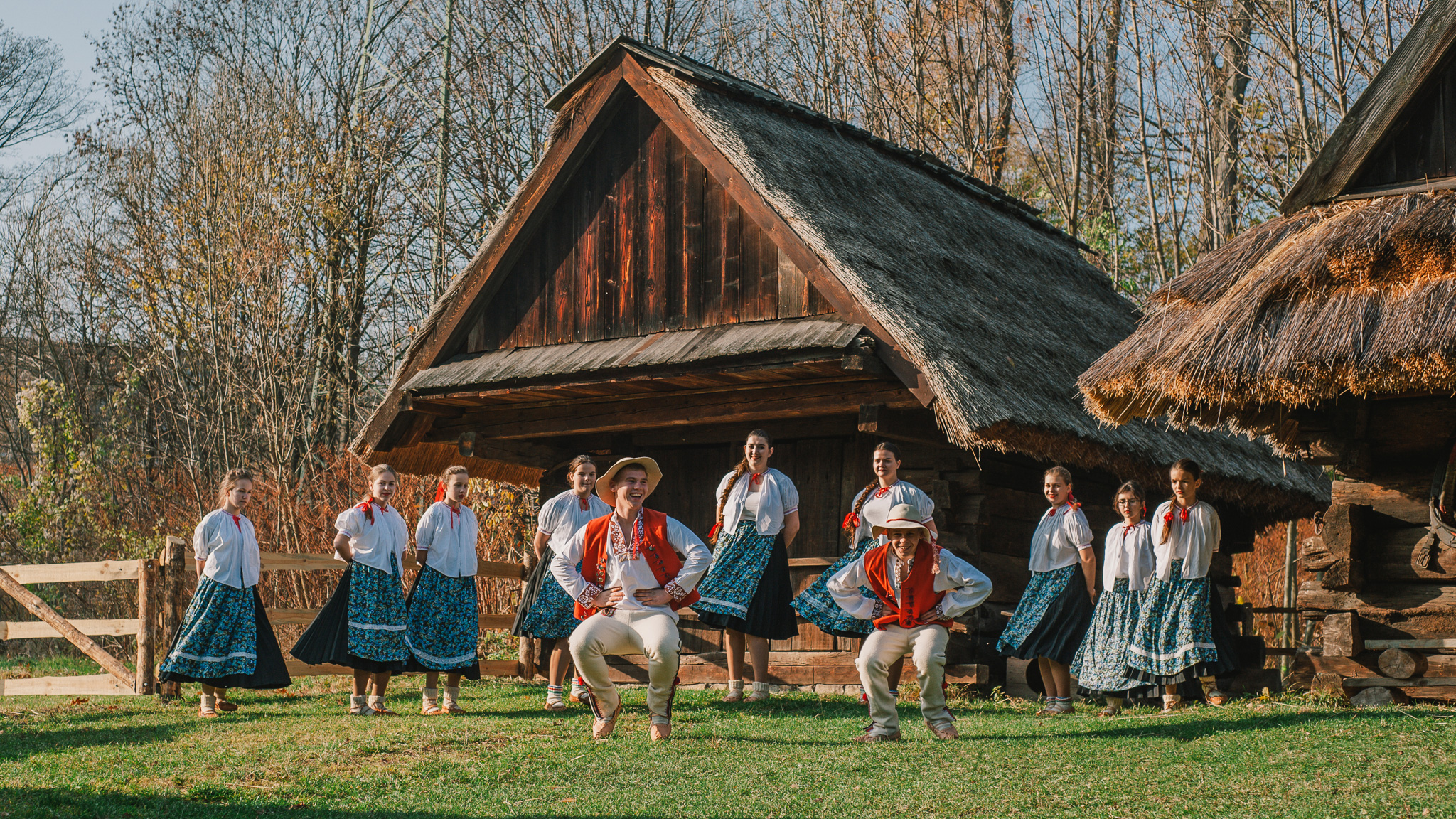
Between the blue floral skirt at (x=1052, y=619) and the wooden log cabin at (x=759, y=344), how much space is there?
0.68m

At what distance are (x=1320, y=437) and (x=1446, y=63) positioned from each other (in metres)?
2.39

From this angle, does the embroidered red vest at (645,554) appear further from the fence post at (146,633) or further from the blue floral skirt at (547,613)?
the fence post at (146,633)

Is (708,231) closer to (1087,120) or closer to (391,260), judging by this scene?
(1087,120)

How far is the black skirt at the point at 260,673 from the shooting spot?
882 cm

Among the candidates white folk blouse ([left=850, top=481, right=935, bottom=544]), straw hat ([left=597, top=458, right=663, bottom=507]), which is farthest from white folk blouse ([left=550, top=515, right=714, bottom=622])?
white folk blouse ([left=850, top=481, right=935, bottom=544])

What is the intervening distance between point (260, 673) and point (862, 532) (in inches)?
162

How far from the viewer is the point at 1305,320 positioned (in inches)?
298

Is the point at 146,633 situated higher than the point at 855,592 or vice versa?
the point at 855,592

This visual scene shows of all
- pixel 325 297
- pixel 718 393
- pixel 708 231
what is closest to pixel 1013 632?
pixel 718 393

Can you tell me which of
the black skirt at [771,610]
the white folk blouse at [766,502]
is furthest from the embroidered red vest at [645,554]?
the white folk blouse at [766,502]

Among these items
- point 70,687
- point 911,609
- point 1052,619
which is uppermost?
point 911,609

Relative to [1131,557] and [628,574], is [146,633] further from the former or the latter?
[1131,557]

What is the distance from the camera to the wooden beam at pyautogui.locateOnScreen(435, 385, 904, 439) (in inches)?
404

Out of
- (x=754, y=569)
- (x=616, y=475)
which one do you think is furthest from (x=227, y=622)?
(x=754, y=569)
